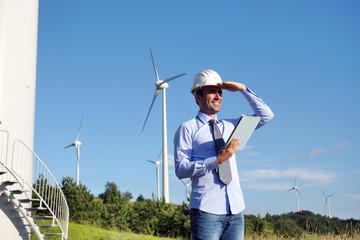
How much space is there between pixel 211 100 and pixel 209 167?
75 cm

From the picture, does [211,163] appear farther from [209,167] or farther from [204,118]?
[204,118]

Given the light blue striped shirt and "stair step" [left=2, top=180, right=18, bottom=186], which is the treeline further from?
the light blue striped shirt

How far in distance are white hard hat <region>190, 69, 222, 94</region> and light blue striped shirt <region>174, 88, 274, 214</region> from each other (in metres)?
0.31

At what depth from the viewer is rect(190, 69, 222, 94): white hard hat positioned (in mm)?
3904

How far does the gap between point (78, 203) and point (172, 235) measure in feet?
32.4

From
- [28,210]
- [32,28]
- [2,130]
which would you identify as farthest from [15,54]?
[28,210]

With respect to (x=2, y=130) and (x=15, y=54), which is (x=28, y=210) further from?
(x=15, y=54)

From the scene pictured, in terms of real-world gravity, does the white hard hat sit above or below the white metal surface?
below

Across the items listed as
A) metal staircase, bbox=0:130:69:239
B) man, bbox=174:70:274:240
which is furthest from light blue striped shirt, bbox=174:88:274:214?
metal staircase, bbox=0:130:69:239

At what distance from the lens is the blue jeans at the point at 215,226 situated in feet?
11.6

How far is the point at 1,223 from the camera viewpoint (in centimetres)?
1585

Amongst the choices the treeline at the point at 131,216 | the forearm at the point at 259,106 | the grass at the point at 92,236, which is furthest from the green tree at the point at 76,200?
the forearm at the point at 259,106

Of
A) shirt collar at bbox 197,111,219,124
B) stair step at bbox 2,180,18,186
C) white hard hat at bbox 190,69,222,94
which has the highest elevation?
stair step at bbox 2,180,18,186

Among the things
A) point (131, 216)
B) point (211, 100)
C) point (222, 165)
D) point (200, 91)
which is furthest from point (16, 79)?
point (131, 216)
